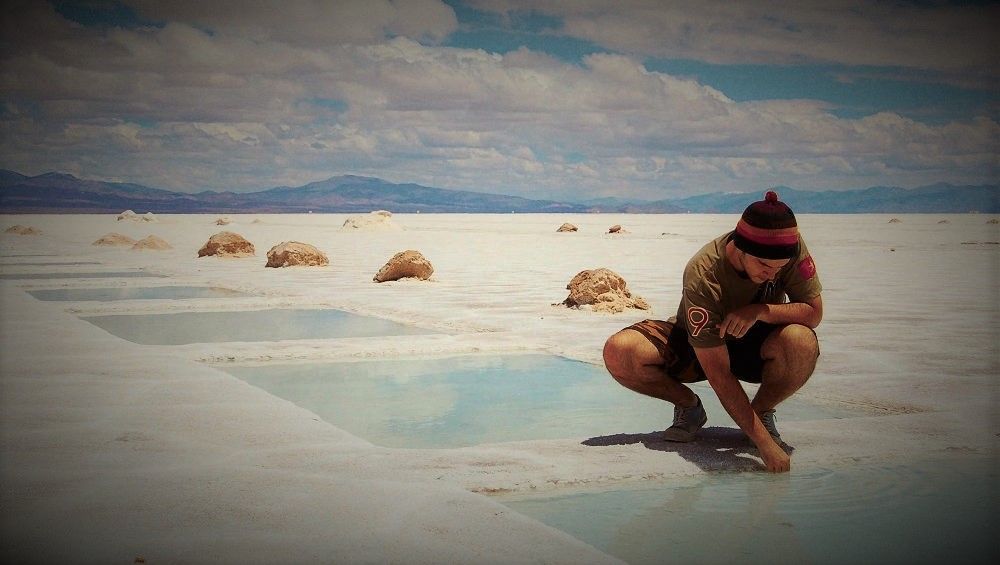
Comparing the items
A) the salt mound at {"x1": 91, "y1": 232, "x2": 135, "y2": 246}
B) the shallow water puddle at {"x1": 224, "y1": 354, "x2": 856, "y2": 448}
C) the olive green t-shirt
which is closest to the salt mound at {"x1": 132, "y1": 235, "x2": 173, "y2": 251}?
the salt mound at {"x1": 91, "y1": 232, "x2": 135, "y2": 246}

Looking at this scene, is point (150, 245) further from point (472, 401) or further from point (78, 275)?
point (472, 401)

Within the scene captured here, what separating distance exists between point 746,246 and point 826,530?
3.17 feet

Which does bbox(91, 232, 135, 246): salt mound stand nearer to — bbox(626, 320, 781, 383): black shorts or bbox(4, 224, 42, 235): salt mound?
bbox(4, 224, 42, 235): salt mound

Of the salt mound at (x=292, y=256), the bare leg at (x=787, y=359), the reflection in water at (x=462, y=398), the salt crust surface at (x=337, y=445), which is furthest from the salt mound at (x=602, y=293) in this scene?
the salt mound at (x=292, y=256)

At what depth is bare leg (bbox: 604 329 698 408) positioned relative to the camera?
398 cm

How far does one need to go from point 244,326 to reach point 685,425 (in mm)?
5110

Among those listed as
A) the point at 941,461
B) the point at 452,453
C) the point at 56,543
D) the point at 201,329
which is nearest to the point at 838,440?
the point at 941,461

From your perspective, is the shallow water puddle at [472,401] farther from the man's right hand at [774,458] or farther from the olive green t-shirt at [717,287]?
the olive green t-shirt at [717,287]

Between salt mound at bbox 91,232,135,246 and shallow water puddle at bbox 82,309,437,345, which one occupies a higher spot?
salt mound at bbox 91,232,135,246

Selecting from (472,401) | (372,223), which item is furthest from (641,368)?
(372,223)

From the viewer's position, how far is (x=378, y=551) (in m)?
2.79

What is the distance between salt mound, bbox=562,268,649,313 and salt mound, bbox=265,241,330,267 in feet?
24.7

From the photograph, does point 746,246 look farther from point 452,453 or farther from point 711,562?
point 452,453

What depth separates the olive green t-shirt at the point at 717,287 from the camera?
3527mm
